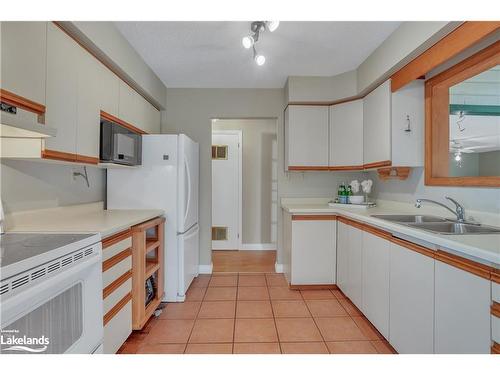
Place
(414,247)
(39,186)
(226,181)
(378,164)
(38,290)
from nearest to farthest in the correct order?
(38,290), (414,247), (39,186), (378,164), (226,181)

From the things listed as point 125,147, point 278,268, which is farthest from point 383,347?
point 125,147

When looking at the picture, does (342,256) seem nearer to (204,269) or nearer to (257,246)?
(204,269)

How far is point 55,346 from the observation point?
3.32ft

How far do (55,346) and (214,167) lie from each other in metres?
3.37

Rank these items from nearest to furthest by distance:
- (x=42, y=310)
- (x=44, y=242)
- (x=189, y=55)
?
(x=42, y=310), (x=44, y=242), (x=189, y=55)

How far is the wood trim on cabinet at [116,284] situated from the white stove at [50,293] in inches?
7.1

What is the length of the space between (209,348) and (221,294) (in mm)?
884

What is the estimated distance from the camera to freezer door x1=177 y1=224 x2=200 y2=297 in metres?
2.46

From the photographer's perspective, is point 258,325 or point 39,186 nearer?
point 39,186

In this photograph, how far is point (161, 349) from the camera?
176cm

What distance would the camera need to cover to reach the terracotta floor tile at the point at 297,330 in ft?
6.19

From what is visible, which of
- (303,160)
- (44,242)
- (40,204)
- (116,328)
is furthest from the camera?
(303,160)
